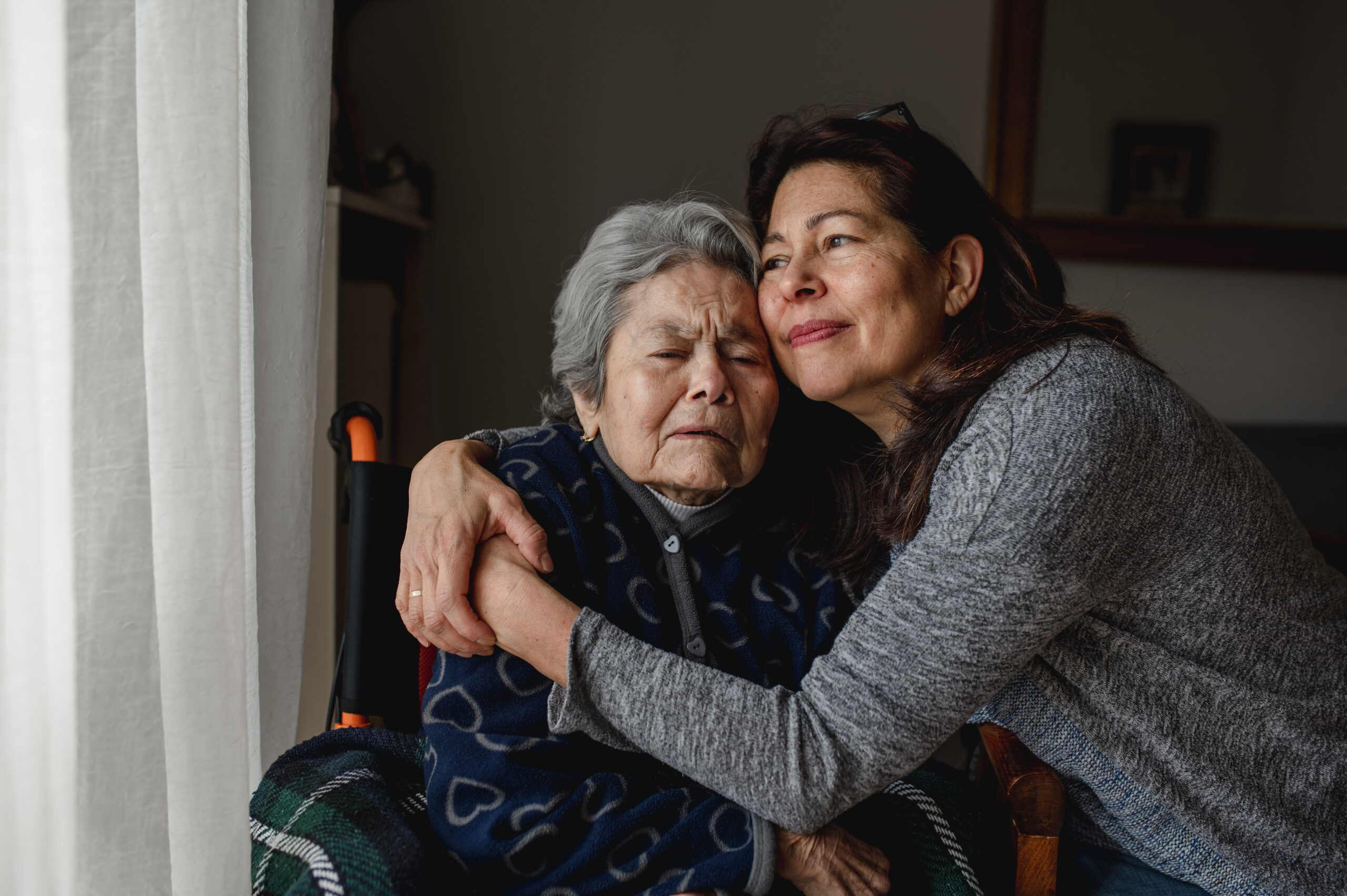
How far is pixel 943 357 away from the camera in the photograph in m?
Answer: 1.16

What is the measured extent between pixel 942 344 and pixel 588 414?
553 mm

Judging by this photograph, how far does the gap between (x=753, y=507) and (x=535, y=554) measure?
415 millimetres

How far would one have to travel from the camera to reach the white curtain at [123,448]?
77 centimetres

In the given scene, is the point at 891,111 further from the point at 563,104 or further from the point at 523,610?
the point at 563,104

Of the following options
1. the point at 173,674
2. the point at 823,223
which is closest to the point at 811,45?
the point at 823,223

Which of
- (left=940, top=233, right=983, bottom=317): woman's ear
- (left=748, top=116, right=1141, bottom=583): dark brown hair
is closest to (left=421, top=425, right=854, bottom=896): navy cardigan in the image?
(left=748, top=116, right=1141, bottom=583): dark brown hair

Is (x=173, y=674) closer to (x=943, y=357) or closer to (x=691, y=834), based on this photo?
(x=691, y=834)

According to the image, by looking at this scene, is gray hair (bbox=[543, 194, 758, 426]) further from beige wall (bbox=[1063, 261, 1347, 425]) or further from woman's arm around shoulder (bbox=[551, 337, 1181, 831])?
beige wall (bbox=[1063, 261, 1347, 425])

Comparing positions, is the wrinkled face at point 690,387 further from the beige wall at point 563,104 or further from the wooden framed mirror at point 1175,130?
the wooden framed mirror at point 1175,130

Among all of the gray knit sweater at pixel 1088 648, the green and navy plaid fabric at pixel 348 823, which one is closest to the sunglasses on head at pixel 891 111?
the gray knit sweater at pixel 1088 648

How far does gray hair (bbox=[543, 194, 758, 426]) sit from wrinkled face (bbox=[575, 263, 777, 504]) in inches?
0.8

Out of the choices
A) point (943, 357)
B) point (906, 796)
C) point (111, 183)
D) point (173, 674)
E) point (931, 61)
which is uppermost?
point (931, 61)

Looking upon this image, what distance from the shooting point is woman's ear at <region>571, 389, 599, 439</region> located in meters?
1.33

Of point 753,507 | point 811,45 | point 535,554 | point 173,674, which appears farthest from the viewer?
point 811,45
